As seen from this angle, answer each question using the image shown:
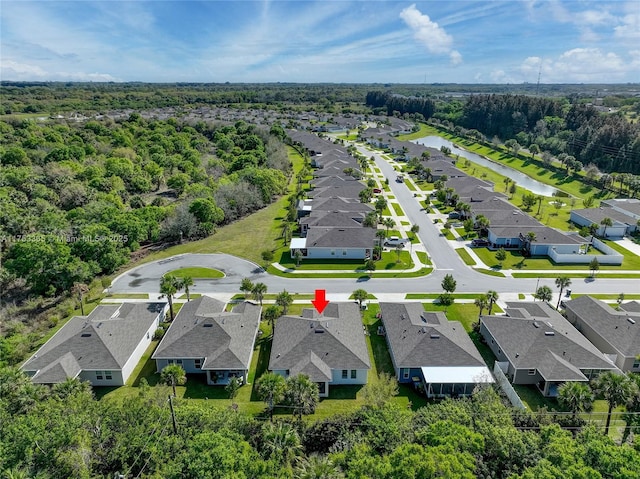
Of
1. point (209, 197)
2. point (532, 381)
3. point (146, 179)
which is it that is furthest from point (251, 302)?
point (146, 179)

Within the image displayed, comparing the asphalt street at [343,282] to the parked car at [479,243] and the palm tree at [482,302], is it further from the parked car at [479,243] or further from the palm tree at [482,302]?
the parked car at [479,243]

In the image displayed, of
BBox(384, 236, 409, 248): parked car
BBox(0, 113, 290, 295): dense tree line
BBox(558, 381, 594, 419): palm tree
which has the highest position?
BBox(0, 113, 290, 295): dense tree line

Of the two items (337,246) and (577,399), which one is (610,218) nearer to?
(337,246)

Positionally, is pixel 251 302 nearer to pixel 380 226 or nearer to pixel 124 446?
pixel 124 446

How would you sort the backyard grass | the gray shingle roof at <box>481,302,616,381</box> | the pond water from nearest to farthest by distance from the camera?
the gray shingle roof at <box>481,302,616,381</box>
the backyard grass
the pond water

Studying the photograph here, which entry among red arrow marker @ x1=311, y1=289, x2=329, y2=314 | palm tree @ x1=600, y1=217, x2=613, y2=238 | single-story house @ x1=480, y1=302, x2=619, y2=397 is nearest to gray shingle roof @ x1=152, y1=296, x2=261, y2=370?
red arrow marker @ x1=311, y1=289, x2=329, y2=314

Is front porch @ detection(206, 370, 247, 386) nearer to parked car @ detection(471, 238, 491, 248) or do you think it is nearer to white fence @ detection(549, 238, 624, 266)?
parked car @ detection(471, 238, 491, 248)

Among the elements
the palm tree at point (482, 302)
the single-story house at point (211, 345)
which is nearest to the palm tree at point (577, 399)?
the palm tree at point (482, 302)
